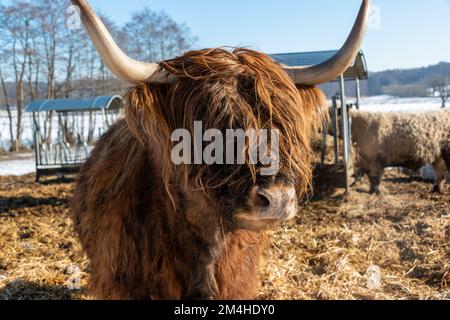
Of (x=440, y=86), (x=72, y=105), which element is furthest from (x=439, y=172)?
(x=72, y=105)

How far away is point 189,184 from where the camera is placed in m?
1.86

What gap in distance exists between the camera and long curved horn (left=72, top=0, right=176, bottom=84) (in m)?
1.55

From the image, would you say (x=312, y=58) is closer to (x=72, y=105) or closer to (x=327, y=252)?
(x=327, y=252)

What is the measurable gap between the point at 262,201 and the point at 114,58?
2.88ft

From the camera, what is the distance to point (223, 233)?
6.51 feet

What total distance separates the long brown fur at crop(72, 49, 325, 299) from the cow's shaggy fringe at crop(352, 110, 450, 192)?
5895 millimetres

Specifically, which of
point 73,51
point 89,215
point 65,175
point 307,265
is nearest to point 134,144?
point 89,215

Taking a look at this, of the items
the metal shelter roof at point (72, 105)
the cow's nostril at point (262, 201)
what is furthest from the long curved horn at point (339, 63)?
the metal shelter roof at point (72, 105)

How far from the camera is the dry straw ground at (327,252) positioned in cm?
344

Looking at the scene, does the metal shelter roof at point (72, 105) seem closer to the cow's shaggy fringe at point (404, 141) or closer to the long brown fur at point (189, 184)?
the cow's shaggy fringe at point (404, 141)

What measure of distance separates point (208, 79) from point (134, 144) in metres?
0.75

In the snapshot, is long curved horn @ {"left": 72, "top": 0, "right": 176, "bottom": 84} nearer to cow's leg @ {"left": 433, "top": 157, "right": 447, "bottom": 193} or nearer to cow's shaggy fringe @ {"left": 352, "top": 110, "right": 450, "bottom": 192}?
cow's shaggy fringe @ {"left": 352, "top": 110, "right": 450, "bottom": 192}

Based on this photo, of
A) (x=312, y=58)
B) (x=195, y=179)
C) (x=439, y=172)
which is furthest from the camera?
(x=439, y=172)

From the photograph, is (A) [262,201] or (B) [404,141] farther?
(B) [404,141]
